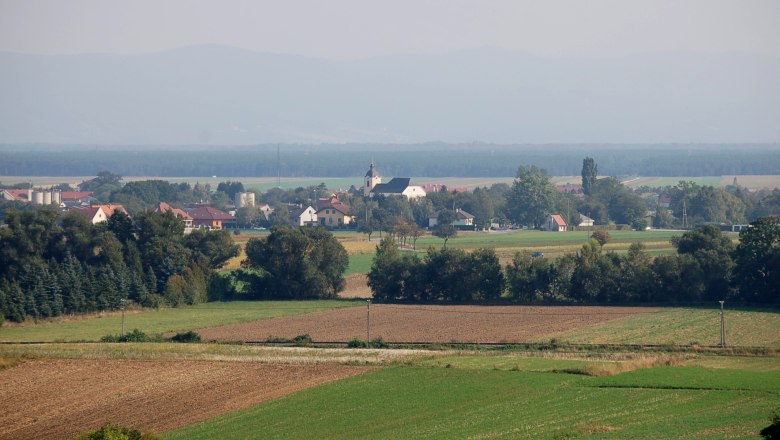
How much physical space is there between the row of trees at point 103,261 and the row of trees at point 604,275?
8.65 m

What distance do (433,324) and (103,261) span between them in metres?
19.3

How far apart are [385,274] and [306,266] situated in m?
3.89

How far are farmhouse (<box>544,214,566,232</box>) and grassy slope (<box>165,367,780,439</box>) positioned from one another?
69.7 metres

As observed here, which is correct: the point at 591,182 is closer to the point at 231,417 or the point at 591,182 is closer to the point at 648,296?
the point at 648,296

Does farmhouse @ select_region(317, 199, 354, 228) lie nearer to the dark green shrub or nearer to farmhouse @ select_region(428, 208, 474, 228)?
farmhouse @ select_region(428, 208, 474, 228)

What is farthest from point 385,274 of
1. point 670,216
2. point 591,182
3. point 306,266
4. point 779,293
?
point 591,182

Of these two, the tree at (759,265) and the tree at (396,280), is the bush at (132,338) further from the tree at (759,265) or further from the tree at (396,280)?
the tree at (759,265)

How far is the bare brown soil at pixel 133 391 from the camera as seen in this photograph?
30391mm

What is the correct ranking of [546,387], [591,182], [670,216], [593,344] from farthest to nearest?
[591,182] → [670,216] → [593,344] → [546,387]

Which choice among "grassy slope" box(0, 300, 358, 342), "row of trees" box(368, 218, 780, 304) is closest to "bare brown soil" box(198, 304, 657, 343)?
"grassy slope" box(0, 300, 358, 342)

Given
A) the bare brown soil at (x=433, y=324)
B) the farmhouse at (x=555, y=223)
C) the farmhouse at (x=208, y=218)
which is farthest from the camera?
the farmhouse at (x=555, y=223)

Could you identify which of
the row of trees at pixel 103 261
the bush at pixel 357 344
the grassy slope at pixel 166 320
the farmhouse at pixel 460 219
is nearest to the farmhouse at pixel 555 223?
the farmhouse at pixel 460 219

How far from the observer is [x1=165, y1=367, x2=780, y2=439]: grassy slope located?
88.7 feet

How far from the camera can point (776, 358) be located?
38344 mm
